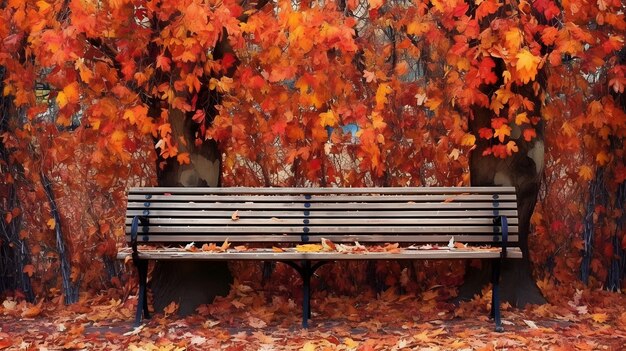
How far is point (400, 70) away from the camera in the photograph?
24.3 feet

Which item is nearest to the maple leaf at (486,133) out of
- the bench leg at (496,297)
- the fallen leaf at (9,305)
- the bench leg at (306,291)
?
the bench leg at (496,297)

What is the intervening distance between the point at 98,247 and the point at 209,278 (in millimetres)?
1235

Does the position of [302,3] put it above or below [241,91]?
above

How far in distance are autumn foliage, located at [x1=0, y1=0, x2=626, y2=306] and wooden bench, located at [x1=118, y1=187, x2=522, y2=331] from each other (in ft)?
1.36

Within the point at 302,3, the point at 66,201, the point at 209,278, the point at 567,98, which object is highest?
the point at 302,3

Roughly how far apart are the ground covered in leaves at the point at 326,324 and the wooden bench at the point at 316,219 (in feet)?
0.94

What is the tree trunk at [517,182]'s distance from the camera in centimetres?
677

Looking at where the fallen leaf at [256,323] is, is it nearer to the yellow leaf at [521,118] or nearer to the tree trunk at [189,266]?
the tree trunk at [189,266]

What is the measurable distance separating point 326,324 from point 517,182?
1.85 meters

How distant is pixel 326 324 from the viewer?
20.6 feet

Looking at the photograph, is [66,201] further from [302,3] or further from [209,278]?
[302,3]

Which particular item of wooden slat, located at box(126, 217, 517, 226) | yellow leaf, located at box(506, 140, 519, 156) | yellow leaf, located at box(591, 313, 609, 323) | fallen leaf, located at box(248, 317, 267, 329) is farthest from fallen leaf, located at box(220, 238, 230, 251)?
yellow leaf, located at box(591, 313, 609, 323)

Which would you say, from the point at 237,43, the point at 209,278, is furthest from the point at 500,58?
the point at 209,278

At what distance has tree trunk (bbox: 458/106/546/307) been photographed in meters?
6.77
